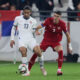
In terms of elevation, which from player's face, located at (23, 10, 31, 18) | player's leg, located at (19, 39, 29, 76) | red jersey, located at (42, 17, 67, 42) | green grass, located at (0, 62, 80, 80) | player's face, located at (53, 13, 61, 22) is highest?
player's face, located at (23, 10, 31, 18)

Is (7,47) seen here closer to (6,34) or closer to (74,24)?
(6,34)

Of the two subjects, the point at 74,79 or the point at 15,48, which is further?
the point at 15,48

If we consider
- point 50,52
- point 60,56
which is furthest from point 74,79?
point 50,52

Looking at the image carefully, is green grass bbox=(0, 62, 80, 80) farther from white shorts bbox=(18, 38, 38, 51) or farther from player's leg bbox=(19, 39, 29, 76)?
white shorts bbox=(18, 38, 38, 51)

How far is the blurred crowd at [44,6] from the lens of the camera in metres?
19.7

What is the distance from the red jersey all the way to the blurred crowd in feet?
16.8

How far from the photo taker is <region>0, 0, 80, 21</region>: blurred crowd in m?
19.7

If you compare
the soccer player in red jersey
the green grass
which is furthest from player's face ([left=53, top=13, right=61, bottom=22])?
the green grass

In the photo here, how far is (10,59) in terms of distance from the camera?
19250 mm

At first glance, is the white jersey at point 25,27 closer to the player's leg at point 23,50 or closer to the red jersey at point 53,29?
the player's leg at point 23,50

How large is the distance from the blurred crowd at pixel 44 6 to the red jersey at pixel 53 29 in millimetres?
5106

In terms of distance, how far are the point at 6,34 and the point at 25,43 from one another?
5562 millimetres

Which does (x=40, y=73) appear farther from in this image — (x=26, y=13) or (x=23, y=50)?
(x=26, y=13)

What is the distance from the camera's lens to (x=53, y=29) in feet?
46.5
